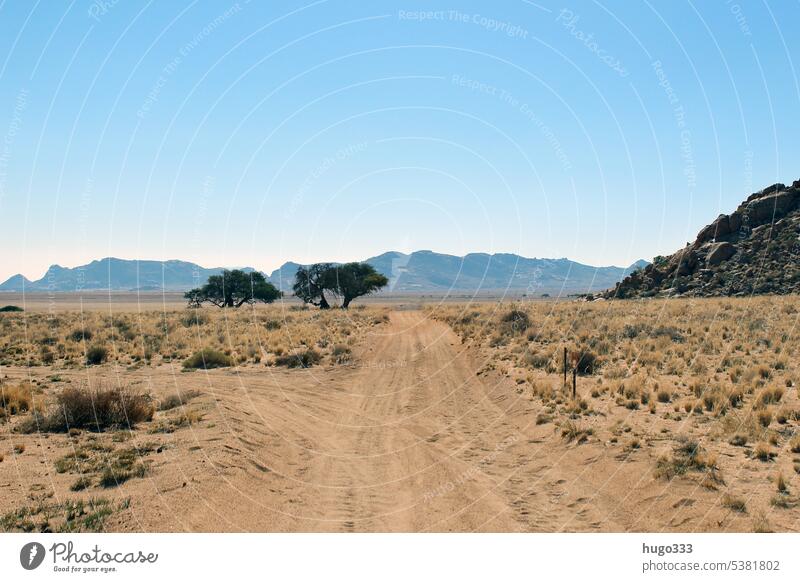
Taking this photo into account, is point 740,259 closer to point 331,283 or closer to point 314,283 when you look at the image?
point 331,283

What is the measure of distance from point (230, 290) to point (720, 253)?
3030 inches

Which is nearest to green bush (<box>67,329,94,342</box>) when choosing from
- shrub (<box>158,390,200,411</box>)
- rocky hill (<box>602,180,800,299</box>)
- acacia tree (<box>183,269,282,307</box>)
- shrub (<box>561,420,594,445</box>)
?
shrub (<box>158,390,200,411</box>)

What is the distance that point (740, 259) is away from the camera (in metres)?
76.8

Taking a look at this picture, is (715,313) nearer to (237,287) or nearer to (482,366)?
(482,366)

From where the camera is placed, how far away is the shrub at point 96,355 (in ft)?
94.7

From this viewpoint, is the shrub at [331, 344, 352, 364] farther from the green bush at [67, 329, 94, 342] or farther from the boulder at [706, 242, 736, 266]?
the boulder at [706, 242, 736, 266]

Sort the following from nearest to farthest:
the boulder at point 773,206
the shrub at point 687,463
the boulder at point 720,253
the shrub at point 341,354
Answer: the shrub at point 687,463, the shrub at point 341,354, the boulder at point 720,253, the boulder at point 773,206

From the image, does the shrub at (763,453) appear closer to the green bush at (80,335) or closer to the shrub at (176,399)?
the shrub at (176,399)

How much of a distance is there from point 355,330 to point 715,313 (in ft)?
90.1

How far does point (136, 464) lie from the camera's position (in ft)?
37.1

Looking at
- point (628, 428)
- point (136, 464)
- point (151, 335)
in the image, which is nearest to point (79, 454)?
point (136, 464)

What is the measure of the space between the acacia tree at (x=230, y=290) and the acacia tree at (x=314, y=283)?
36.0ft

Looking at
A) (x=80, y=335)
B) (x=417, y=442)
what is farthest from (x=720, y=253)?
(x=80, y=335)

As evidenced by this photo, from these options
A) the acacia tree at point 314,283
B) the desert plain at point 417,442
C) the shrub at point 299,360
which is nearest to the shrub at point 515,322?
the desert plain at point 417,442
